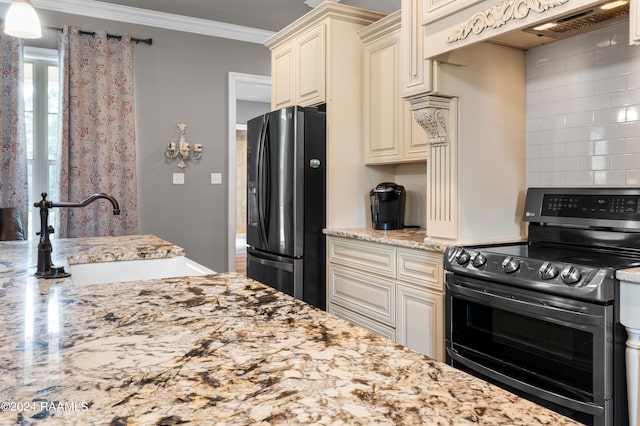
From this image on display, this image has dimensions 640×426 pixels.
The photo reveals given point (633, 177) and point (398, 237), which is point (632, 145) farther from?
point (398, 237)

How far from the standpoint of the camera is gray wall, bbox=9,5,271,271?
458 centimetres

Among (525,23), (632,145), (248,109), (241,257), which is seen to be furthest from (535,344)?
(248,109)

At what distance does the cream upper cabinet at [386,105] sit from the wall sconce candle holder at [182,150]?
2.14m

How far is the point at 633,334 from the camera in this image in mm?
1498

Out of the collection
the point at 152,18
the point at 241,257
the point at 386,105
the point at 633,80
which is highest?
the point at 152,18

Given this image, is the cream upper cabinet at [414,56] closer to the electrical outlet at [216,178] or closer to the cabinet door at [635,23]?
the cabinet door at [635,23]

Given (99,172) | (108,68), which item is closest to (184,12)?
(108,68)

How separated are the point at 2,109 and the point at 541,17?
4.10 meters

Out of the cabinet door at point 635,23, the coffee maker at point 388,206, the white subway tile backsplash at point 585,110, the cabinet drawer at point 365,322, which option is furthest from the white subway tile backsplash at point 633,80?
the cabinet drawer at point 365,322

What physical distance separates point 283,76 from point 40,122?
2.26m

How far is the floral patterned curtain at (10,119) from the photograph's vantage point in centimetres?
400

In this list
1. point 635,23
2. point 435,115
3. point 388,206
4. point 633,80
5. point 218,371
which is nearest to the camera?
point 218,371

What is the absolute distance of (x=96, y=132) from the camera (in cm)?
431

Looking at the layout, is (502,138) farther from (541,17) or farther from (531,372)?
(531,372)
